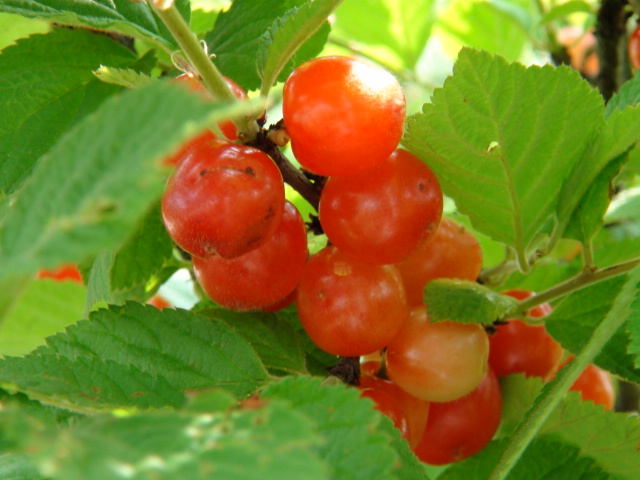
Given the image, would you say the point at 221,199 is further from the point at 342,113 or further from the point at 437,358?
the point at 437,358

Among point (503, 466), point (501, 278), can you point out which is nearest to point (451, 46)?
point (501, 278)

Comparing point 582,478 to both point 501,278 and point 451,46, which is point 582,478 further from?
point 451,46

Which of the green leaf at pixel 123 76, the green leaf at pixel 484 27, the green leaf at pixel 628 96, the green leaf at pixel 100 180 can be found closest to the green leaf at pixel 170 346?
the green leaf at pixel 123 76

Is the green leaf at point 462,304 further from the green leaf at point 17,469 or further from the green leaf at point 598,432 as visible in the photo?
the green leaf at point 17,469

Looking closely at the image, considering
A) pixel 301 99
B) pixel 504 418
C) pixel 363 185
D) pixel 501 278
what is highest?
pixel 301 99

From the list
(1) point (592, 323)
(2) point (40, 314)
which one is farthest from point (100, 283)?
(1) point (592, 323)

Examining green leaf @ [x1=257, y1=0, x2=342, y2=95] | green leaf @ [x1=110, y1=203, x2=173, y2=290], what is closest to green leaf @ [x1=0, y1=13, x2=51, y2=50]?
green leaf @ [x1=110, y1=203, x2=173, y2=290]

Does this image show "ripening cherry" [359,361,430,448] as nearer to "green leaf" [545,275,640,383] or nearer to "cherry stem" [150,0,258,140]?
"green leaf" [545,275,640,383]
